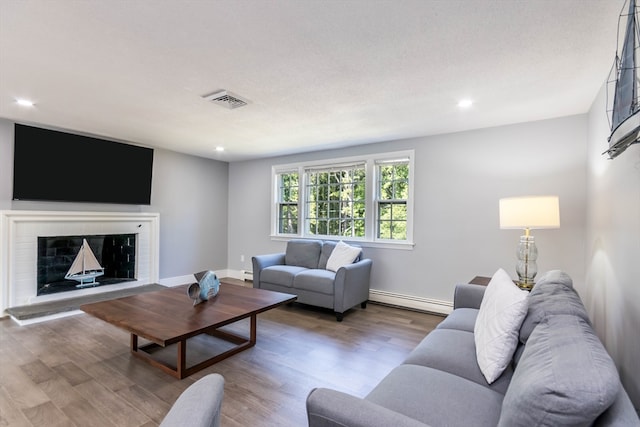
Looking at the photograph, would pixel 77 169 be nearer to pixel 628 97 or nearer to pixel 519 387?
pixel 519 387

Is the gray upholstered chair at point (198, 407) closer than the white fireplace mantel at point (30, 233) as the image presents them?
Yes

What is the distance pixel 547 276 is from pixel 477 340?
0.72 meters

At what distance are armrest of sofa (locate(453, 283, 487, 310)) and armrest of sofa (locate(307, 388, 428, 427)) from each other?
1.83 metres

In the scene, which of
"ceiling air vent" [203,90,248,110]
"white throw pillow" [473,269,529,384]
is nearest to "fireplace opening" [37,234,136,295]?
"ceiling air vent" [203,90,248,110]

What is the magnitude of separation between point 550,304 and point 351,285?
2459 mm

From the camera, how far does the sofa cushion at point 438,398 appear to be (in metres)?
1.16

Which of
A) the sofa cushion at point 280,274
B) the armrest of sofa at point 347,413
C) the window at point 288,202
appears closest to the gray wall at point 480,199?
the sofa cushion at point 280,274

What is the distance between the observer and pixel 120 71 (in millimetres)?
2350

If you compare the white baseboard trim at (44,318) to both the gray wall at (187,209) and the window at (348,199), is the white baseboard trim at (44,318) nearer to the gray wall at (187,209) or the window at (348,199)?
the gray wall at (187,209)

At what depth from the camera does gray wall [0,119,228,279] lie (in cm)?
511

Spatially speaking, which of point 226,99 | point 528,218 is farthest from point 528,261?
point 226,99

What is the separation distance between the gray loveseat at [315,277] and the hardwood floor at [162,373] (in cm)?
27

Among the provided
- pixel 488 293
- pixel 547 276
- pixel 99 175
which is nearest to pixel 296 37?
pixel 488 293

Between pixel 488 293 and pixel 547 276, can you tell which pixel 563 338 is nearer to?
pixel 488 293
